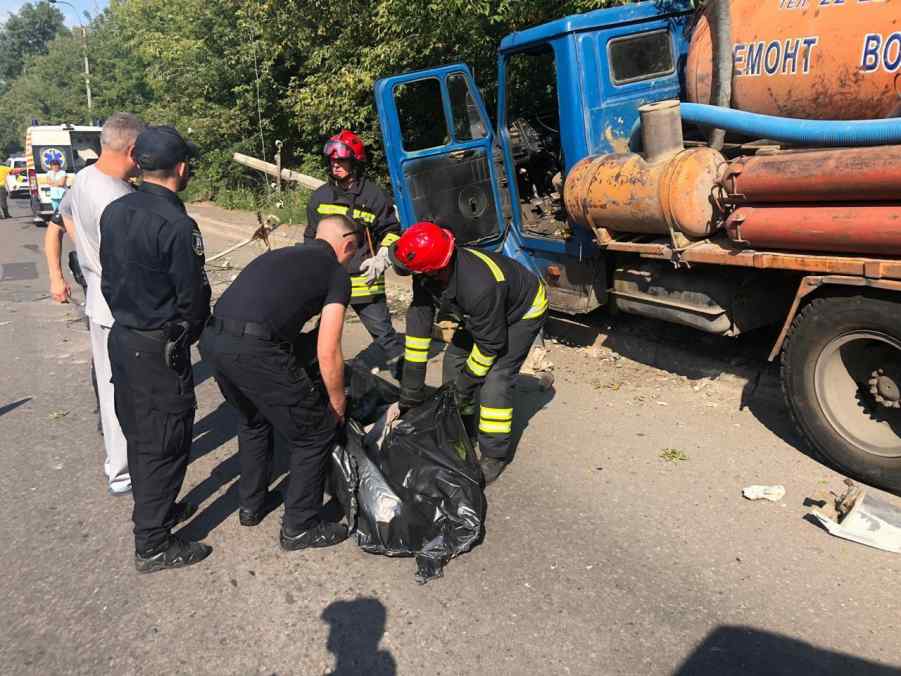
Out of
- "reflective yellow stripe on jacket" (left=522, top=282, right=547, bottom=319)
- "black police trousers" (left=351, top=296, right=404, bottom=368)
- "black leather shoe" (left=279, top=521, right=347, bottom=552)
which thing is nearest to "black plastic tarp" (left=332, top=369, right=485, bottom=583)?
"black leather shoe" (left=279, top=521, right=347, bottom=552)

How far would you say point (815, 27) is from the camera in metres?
3.87

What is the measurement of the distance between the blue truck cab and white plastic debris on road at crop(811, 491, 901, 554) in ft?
7.63

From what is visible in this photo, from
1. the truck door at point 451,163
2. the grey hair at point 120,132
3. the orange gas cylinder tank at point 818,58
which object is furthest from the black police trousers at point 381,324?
the orange gas cylinder tank at point 818,58

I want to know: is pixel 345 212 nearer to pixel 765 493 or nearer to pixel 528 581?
pixel 528 581

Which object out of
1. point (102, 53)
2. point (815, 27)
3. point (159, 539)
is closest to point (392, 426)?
point (159, 539)

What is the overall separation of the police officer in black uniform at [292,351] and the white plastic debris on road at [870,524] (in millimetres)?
2166

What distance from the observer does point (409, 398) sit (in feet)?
12.1

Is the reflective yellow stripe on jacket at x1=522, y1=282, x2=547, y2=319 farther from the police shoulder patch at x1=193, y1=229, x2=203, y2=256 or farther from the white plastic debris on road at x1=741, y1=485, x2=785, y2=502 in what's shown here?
the police shoulder patch at x1=193, y1=229, x2=203, y2=256

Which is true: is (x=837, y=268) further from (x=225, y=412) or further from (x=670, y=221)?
(x=225, y=412)

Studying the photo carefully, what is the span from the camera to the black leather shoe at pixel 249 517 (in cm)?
346

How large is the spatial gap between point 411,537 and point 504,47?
3.75m

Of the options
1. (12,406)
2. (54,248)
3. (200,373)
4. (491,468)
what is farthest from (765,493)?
(12,406)

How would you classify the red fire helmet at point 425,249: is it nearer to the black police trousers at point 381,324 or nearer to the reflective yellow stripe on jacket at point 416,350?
the reflective yellow stripe on jacket at point 416,350

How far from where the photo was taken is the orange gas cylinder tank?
11.9ft
